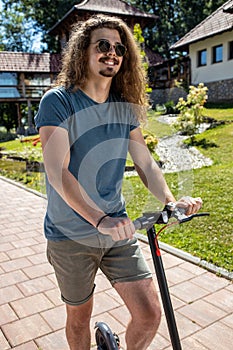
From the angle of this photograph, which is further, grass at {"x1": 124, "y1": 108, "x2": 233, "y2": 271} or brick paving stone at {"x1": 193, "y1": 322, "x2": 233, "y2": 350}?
grass at {"x1": 124, "y1": 108, "x2": 233, "y2": 271}

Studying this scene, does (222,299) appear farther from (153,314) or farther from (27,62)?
(27,62)

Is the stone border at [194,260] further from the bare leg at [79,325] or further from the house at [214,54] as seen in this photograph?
the house at [214,54]

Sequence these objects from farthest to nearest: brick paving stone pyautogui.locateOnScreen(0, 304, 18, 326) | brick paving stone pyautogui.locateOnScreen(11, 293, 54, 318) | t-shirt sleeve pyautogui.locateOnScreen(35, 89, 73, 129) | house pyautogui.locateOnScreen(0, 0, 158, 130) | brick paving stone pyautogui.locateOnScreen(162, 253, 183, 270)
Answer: house pyautogui.locateOnScreen(0, 0, 158, 130) < brick paving stone pyautogui.locateOnScreen(162, 253, 183, 270) < brick paving stone pyautogui.locateOnScreen(11, 293, 54, 318) < brick paving stone pyautogui.locateOnScreen(0, 304, 18, 326) < t-shirt sleeve pyautogui.locateOnScreen(35, 89, 73, 129)

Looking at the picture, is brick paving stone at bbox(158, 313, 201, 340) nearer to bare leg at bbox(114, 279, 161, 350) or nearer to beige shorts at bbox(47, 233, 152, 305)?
bare leg at bbox(114, 279, 161, 350)

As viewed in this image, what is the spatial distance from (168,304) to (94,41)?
1.21 m

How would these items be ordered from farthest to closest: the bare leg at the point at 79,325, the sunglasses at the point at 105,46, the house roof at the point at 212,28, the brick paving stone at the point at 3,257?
the house roof at the point at 212,28
the brick paving stone at the point at 3,257
the bare leg at the point at 79,325
the sunglasses at the point at 105,46

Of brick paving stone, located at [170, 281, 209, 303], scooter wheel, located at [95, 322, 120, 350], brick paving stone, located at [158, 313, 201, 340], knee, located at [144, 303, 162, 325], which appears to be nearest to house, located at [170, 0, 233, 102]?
brick paving stone, located at [170, 281, 209, 303]

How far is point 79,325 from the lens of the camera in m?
1.88

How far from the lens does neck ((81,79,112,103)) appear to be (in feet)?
5.71

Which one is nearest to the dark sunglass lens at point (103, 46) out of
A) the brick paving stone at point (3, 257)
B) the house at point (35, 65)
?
the brick paving stone at point (3, 257)

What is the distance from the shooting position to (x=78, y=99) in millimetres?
1683

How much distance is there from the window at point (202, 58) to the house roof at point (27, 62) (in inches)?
410

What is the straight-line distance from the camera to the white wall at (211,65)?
2002 cm

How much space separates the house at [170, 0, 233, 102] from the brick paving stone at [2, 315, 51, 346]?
1867cm
